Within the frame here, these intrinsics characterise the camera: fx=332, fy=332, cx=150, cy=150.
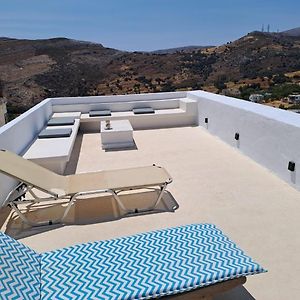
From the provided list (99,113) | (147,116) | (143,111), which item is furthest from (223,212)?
(99,113)

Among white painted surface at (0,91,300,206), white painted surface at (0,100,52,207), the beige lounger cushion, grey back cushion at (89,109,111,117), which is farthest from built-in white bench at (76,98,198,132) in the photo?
the beige lounger cushion

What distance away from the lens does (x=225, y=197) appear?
3984mm

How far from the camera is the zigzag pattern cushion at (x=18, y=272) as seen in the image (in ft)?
5.86

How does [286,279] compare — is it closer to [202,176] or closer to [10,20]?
[202,176]

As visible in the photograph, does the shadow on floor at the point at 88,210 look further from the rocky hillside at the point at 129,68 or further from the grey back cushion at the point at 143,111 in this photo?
the rocky hillside at the point at 129,68

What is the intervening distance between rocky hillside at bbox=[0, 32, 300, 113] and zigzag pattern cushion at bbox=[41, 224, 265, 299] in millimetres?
26563

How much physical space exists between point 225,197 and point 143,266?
212 centimetres

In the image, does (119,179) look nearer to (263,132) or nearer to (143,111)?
(263,132)

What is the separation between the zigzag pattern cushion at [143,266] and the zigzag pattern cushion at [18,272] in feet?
0.19

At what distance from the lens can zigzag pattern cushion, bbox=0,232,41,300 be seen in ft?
5.86

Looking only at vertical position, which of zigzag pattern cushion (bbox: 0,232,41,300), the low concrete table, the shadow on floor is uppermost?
zigzag pattern cushion (bbox: 0,232,41,300)

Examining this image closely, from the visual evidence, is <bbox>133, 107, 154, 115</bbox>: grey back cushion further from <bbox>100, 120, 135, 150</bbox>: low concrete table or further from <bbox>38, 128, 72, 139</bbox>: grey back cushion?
<bbox>38, 128, 72, 139</bbox>: grey back cushion

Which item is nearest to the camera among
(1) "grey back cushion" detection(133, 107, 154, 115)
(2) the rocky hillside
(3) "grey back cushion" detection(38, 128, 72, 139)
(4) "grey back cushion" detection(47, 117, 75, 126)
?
(3) "grey back cushion" detection(38, 128, 72, 139)

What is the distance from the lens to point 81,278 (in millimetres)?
2018
